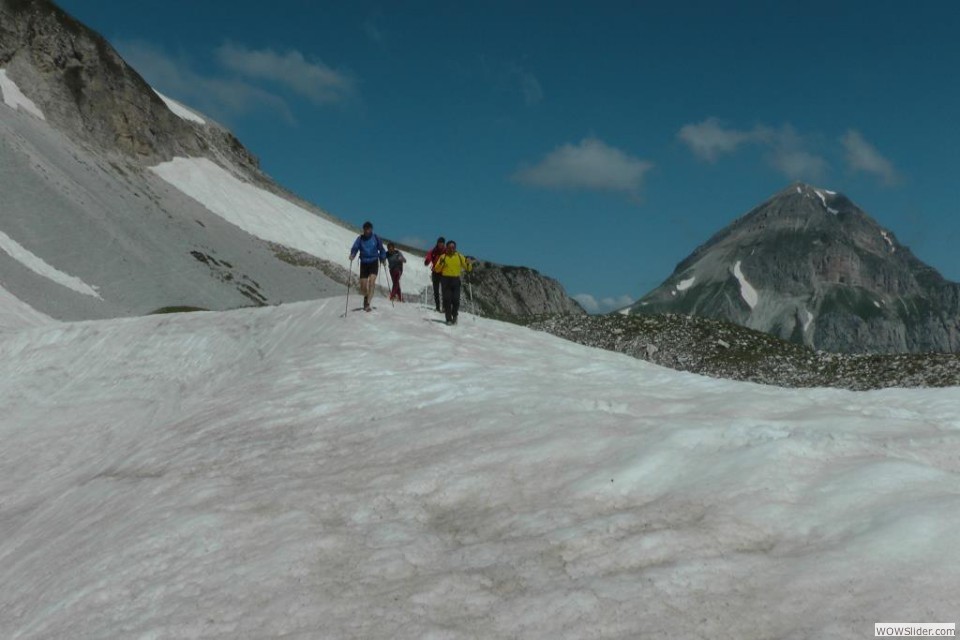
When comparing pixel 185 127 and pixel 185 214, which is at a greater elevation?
pixel 185 127

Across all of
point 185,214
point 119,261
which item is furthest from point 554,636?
point 185,214

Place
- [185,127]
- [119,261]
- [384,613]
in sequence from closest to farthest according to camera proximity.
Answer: [384,613], [119,261], [185,127]

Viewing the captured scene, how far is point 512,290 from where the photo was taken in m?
176

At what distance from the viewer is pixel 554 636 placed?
20.1ft

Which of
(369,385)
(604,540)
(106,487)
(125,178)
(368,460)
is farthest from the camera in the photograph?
(125,178)

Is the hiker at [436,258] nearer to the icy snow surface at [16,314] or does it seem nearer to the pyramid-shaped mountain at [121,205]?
the icy snow surface at [16,314]

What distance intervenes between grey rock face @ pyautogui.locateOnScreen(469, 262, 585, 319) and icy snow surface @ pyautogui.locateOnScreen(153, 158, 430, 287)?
33506mm

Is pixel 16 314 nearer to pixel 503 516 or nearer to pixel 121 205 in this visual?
pixel 121 205

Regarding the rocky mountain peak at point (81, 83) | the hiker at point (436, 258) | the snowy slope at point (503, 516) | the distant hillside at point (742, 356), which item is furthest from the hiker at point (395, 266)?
the rocky mountain peak at point (81, 83)

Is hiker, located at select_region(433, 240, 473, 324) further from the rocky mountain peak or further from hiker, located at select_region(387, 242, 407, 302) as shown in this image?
the rocky mountain peak

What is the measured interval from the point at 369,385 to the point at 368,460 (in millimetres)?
4443

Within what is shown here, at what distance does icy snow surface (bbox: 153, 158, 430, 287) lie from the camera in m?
120

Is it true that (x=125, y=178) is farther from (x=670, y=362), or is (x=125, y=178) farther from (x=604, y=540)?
(x=604, y=540)

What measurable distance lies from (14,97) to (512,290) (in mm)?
103576
